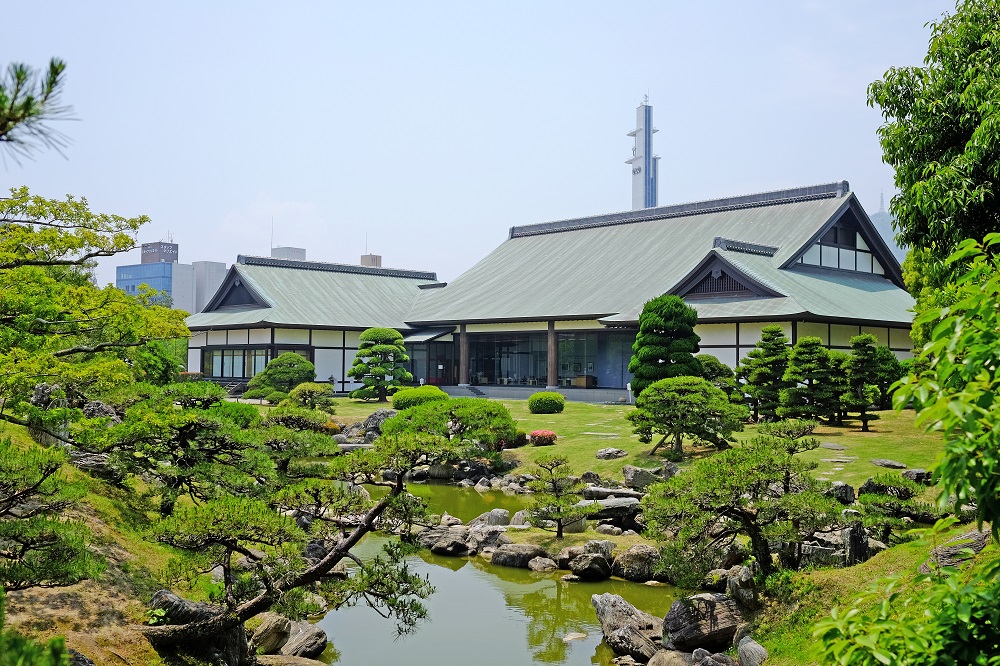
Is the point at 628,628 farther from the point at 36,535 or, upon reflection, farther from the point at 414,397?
the point at 414,397

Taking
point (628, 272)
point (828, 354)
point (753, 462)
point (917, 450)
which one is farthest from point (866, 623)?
point (628, 272)

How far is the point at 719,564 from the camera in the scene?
12930 millimetres

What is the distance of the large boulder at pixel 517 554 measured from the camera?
1547cm

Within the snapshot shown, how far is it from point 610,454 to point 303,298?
89.0 ft

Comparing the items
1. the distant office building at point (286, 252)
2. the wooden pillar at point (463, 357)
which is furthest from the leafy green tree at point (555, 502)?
the distant office building at point (286, 252)

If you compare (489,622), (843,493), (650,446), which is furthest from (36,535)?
(650,446)

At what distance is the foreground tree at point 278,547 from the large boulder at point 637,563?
19.4ft

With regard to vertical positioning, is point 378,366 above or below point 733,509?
above

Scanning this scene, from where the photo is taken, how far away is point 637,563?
14484mm

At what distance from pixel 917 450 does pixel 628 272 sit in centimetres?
2090

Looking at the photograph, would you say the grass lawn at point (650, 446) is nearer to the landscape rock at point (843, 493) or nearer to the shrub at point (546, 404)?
the shrub at point (546, 404)

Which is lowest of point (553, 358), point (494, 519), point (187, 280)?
point (494, 519)

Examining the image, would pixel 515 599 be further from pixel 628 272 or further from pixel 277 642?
pixel 628 272

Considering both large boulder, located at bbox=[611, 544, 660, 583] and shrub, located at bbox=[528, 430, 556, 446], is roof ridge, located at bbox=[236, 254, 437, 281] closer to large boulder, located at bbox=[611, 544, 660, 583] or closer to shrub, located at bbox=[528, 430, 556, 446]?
shrub, located at bbox=[528, 430, 556, 446]
